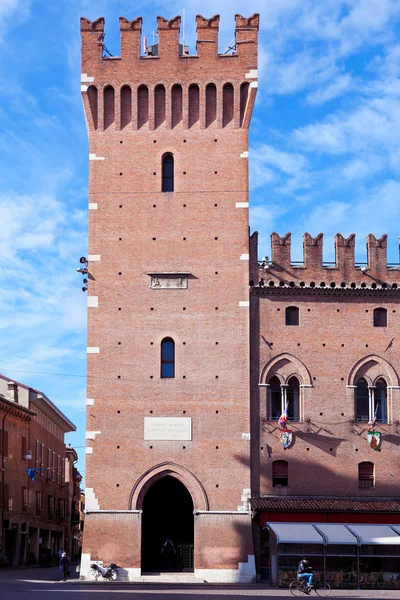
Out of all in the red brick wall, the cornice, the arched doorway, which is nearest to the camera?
the red brick wall

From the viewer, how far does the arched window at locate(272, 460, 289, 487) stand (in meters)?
36.1

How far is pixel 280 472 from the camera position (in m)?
36.1

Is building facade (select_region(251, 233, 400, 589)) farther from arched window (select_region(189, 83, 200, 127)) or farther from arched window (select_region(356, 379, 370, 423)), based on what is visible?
arched window (select_region(189, 83, 200, 127))

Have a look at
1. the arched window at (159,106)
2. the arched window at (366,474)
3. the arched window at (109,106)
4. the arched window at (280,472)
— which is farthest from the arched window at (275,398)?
the arched window at (109,106)

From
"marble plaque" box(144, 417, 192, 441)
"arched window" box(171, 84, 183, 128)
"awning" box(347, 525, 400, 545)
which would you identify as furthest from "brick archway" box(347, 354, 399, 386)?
"arched window" box(171, 84, 183, 128)

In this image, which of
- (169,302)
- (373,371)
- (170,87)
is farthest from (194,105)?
(373,371)

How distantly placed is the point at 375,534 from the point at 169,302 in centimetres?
1138

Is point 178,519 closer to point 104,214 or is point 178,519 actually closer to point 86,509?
point 86,509

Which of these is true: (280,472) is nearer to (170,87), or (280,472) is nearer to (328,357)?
(328,357)

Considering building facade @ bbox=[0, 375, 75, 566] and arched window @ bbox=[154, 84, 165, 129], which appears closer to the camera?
arched window @ bbox=[154, 84, 165, 129]

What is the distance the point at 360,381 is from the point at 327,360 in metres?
1.53

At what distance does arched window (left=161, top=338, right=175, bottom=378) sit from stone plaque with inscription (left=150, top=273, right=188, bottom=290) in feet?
6.67

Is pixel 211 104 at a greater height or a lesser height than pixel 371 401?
greater

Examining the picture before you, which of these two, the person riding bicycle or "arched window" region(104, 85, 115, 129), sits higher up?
"arched window" region(104, 85, 115, 129)
